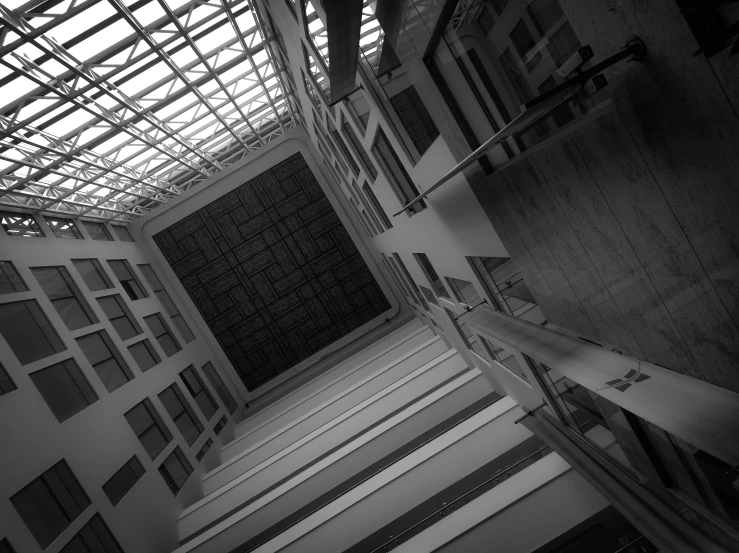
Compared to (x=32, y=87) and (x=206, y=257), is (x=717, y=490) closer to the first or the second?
(x=32, y=87)

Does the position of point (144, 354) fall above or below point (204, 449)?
above

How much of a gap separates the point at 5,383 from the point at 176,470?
24.4ft

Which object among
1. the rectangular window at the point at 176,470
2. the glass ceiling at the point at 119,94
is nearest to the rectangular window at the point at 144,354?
the rectangular window at the point at 176,470

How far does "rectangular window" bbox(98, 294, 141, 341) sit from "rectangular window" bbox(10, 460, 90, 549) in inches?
318

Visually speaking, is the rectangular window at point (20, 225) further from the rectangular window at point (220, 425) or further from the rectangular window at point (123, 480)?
the rectangular window at point (220, 425)

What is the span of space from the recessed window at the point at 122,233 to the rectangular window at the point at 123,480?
12.6 m

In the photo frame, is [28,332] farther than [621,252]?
Yes

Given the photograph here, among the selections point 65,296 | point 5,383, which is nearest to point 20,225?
point 65,296

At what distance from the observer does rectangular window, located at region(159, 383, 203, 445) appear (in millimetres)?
21719

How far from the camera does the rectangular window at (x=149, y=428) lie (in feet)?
61.1

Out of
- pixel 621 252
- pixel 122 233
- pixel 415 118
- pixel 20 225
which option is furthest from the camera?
pixel 122 233

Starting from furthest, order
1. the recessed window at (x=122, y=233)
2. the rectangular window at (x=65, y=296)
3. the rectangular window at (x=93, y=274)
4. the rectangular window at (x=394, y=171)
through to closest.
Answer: the recessed window at (x=122, y=233) → the rectangular window at (x=93, y=274) → the rectangular window at (x=65, y=296) → the rectangular window at (x=394, y=171)

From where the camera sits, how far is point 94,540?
14.0m

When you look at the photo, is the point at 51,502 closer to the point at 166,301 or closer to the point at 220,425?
the point at 220,425
